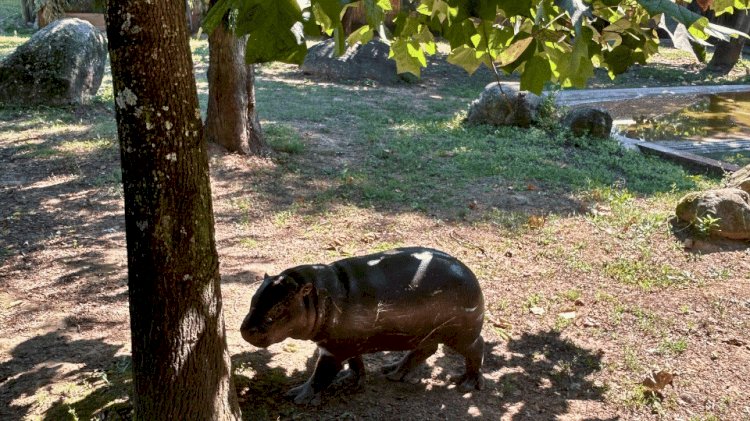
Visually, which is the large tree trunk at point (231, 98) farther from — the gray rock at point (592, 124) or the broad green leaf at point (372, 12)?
the broad green leaf at point (372, 12)

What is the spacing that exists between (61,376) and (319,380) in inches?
62.1

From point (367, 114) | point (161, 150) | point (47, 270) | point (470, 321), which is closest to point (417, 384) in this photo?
point (470, 321)

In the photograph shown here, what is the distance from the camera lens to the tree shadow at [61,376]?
3.79 metres

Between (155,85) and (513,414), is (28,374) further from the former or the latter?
(513,414)

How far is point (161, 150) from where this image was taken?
8.80 ft

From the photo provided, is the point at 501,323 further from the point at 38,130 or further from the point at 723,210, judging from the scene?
the point at 38,130

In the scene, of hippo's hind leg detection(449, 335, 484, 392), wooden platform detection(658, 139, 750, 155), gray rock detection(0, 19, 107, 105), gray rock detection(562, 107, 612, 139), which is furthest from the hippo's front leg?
gray rock detection(0, 19, 107, 105)

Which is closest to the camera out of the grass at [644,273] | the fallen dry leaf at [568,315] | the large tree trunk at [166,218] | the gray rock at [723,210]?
the large tree trunk at [166,218]

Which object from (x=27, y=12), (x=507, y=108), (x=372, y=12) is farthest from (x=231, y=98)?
(x=27, y=12)

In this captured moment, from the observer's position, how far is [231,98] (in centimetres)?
879

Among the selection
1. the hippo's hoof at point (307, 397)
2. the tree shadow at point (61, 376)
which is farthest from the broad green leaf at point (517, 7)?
the tree shadow at point (61, 376)

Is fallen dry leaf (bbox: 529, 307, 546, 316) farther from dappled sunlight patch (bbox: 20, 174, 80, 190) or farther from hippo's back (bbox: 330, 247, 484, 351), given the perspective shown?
dappled sunlight patch (bbox: 20, 174, 80, 190)

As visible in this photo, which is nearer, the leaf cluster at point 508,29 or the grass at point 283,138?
the leaf cluster at point 508,29

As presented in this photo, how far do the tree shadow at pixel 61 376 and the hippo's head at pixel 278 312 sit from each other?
3.02ft
